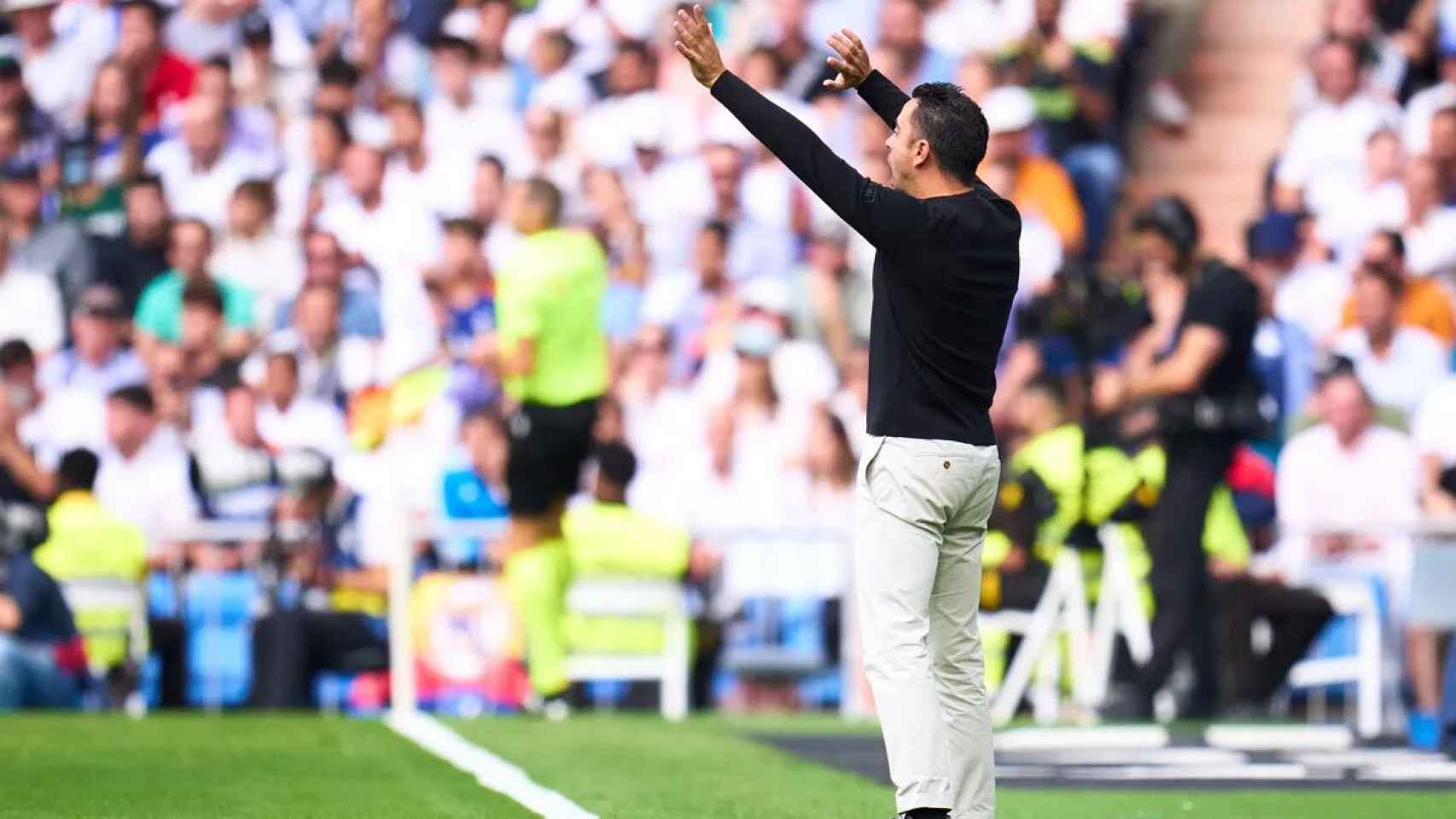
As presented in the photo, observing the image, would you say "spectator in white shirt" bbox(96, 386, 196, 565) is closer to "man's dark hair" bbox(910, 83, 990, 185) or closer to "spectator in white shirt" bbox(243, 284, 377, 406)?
"spectator in white shirt" bbox(243, 284, 377, 406)

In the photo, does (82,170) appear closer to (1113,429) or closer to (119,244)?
(119,244)

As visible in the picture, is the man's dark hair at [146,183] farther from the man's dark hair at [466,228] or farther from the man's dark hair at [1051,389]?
the man's dark hair at [1051,389]

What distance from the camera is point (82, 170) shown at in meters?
17.4

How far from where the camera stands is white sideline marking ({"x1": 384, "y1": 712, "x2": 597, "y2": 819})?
8.02m

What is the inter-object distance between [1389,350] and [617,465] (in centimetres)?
510

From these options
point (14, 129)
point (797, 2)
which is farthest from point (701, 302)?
point (14, 129)

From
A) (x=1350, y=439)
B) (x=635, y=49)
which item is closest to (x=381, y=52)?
(x=635, y=49)

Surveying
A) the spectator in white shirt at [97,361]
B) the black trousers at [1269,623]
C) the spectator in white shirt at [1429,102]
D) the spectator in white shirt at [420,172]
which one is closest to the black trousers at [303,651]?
the spectator in white shirt at [97,361]

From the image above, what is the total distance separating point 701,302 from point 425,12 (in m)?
3.29

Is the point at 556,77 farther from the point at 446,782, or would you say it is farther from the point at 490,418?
the point at 446,782

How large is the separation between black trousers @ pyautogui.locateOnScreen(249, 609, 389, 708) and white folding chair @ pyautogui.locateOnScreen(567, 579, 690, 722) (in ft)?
3.52

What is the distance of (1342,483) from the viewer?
575 inches

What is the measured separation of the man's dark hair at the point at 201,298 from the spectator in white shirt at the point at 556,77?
279 centimetres

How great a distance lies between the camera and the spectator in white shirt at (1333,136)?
17.1 m
